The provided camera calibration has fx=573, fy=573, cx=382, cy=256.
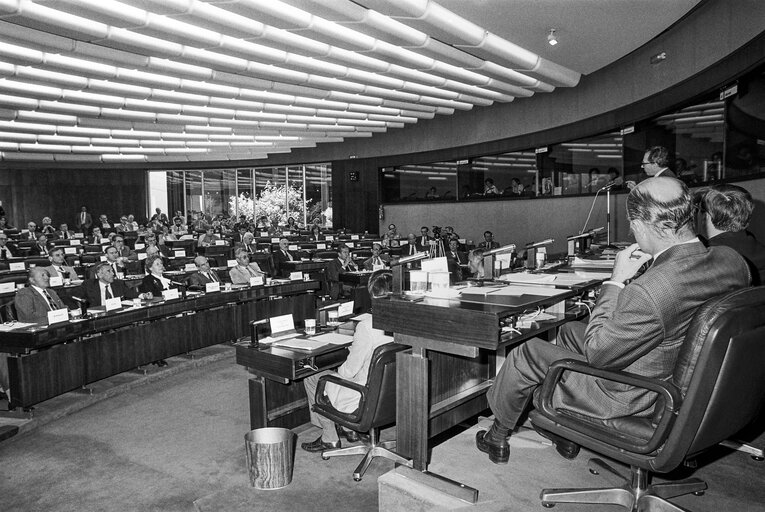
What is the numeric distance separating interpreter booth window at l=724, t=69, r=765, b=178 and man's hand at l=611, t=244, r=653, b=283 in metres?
3.90

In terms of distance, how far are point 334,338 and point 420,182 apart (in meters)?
13.6

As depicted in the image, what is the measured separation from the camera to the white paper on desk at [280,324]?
3.68 metres

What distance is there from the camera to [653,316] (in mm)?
1771

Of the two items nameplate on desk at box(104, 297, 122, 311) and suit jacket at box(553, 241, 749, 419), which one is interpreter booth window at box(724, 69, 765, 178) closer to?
suit jacket at box(553, 241, 749, 419)

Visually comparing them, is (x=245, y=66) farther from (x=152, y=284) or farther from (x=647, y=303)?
(x=647, y=303)

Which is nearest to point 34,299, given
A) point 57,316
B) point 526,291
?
point 57,316

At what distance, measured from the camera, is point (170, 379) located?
5496 millimetres

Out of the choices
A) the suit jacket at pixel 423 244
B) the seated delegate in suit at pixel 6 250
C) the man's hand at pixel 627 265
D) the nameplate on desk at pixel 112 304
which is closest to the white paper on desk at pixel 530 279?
the man's hand at pixel 627 265

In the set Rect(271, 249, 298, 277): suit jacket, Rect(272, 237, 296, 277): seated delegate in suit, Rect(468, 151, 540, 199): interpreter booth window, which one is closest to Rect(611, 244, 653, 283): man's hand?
Rect(271, 249, 298, 277): suit jacket

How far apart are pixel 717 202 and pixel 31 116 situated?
12570 mm

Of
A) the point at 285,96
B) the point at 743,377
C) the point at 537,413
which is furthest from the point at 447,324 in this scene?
the point at 285,96

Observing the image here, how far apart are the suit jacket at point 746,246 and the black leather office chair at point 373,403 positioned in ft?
5.82

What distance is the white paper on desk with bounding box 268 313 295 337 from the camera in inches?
145

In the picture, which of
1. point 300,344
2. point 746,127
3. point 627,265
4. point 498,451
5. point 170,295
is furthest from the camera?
point 170,295
